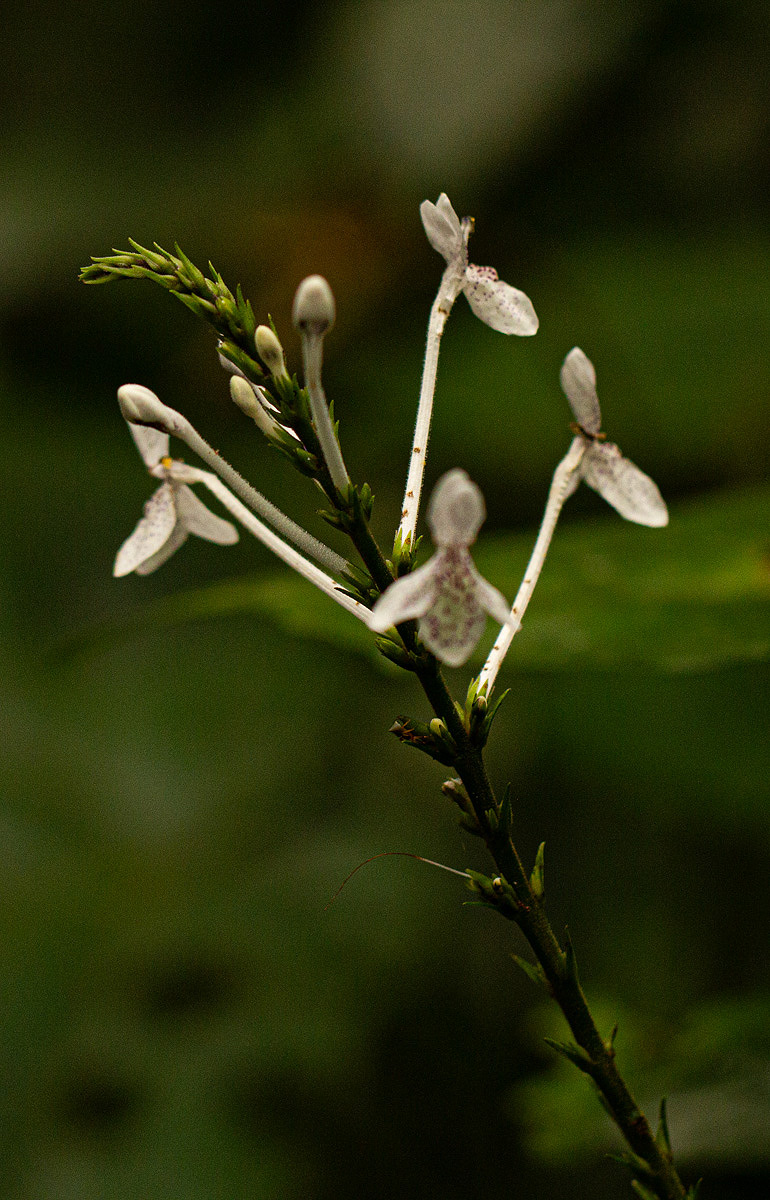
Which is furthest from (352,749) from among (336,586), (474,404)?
(336,586)

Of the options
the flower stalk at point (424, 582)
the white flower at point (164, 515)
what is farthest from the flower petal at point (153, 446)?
the flower stalk at point (424, 582)

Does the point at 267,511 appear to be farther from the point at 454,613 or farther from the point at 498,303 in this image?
the point at 498,303

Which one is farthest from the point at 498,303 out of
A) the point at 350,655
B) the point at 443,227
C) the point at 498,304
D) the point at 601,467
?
the point at 350,655

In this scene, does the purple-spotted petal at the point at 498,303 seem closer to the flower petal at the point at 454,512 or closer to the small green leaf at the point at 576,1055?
the flower petal at the point at 454,512

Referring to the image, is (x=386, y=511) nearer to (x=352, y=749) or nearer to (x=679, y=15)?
(x=352, y=749)

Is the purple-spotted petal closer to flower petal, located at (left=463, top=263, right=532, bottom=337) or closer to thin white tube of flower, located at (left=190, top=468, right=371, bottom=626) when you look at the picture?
flower petal, located at (left=463, top=263, right=532, bottom=337)
